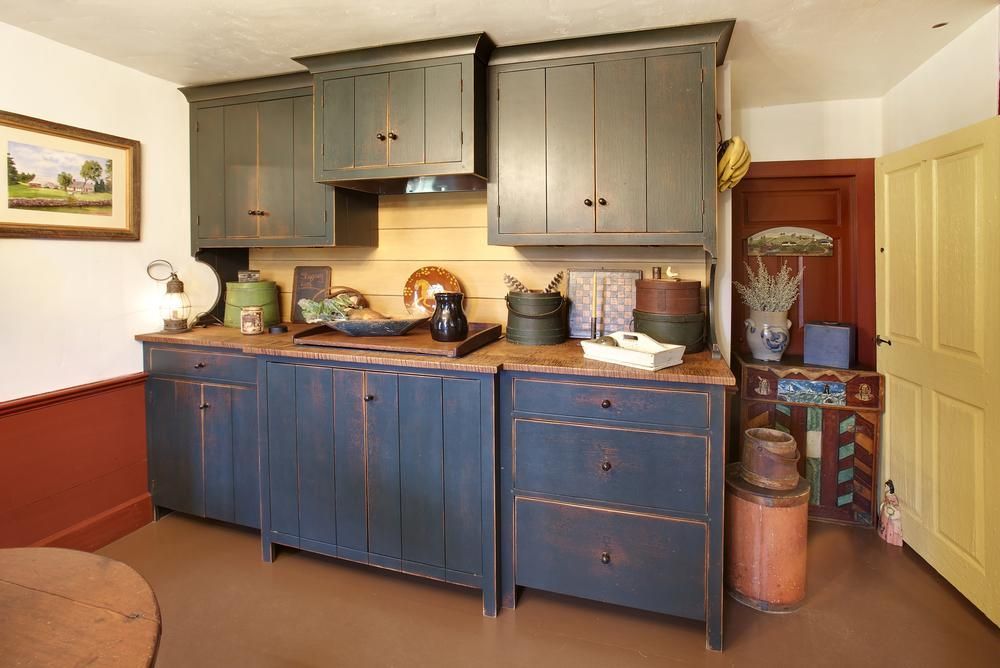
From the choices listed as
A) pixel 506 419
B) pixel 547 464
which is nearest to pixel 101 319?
pixel 506 419

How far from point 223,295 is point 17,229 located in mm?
1037

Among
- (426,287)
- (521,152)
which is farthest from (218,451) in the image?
(521,152)

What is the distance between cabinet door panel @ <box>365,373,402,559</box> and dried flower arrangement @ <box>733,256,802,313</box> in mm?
2022

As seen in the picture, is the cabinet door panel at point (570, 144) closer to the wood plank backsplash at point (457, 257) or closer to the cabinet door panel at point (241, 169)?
the wood plank backsplash at point (457, 257)

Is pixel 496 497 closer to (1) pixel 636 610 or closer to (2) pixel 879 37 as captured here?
(1) pixel 636 610

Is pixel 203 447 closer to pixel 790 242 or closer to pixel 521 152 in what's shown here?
pixel 521 152

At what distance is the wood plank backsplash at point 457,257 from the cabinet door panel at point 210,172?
458 mm

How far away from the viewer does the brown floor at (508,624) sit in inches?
Result: 78.8

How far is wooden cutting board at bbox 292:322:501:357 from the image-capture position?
7.48 ft

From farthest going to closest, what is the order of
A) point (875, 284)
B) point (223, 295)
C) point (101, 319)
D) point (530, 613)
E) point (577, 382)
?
point (223, 295)
point (875, 284)
point (101, 319)
point (530, 613)
point (577, 382)

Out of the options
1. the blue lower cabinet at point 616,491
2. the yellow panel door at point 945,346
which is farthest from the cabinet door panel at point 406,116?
the yellow panel door at point 945,346

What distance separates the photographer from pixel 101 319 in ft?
9.07

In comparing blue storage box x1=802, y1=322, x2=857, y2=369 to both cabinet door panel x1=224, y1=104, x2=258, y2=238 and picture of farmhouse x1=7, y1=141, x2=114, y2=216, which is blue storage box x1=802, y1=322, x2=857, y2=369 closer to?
cabinet door panel x1=224, y1=104, x2=258, y2=238

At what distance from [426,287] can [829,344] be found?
2.21 m
